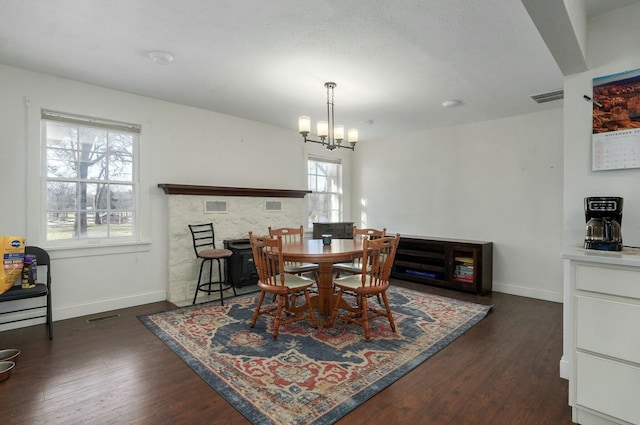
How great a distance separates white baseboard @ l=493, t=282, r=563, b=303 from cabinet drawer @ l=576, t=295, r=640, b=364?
285 cm

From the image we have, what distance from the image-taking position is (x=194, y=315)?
345cm

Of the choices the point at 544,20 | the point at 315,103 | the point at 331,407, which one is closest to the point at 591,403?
the point at 331,407

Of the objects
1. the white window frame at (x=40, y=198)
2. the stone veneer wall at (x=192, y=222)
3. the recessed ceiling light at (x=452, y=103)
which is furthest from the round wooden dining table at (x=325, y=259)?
the white window frame at (x=40, y=198)

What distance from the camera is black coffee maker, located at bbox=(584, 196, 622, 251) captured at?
6.23ft

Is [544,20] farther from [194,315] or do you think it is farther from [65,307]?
[65,307]

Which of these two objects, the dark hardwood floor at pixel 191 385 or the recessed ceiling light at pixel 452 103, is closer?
the dark hardwood floor at pixel 191 385

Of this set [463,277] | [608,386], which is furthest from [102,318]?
[463,277]

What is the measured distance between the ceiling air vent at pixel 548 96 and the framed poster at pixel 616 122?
1.60m

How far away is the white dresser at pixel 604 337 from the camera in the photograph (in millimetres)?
1593

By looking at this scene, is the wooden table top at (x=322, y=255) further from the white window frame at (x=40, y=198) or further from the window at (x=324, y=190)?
the window at (x=324, y=190)

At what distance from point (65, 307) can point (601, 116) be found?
5.06 metres

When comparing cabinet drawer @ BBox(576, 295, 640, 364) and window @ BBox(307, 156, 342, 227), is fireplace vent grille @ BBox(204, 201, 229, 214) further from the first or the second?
cabinet drawer @ BBox(576, 295, 640, 364)

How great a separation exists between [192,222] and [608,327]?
4120 millimetres

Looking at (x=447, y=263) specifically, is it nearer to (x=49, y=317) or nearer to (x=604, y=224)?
(x=604, y=224)
